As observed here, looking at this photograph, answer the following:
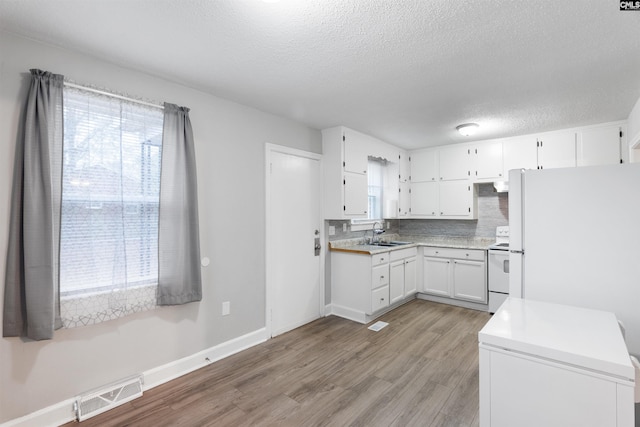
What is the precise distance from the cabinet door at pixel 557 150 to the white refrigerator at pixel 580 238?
7.71 ft

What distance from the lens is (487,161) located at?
441cm

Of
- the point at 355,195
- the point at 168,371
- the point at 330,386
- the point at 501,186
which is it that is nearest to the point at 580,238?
A: the point at 330,386

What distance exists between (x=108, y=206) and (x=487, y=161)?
15.2 ft

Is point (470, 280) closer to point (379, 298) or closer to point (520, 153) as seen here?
point (379, 298)

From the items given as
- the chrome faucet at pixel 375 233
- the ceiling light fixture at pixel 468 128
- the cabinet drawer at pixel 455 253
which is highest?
the ceiling light fixture at pixel 468 128

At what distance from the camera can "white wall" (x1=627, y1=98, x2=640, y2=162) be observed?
2.87 m

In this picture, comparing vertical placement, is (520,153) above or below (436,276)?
above

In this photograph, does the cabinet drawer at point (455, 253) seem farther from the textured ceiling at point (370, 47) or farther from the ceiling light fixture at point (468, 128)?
the textured ceiling at point (370, 47)

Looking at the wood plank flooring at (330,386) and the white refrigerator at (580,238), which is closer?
the white refrigerator at (580,238)

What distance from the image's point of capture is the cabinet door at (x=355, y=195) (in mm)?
3898

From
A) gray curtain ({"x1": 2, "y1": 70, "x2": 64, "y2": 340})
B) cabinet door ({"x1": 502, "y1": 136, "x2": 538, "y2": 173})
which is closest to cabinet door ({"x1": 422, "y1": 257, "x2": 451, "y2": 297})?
cabinet door ({"x1": 502, "y1": 136, "x2": 538, "y2": 173})

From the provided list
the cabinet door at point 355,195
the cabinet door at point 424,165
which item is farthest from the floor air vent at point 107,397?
the cabinet door at point 424,165

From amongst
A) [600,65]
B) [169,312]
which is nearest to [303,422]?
[169,312]

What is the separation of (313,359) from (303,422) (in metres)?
0.85
